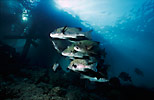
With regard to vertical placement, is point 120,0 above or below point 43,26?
above

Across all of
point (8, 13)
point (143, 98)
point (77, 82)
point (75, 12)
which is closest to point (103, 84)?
point (77, 82)

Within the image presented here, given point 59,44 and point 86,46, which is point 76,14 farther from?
point 86,46

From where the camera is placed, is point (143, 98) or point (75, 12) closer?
point (143, 98)

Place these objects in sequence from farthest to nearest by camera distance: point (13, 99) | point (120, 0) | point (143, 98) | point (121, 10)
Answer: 1. point (121, 10)
2. point (120, 0)
3. point (143, 98)
4. point (13, 99)

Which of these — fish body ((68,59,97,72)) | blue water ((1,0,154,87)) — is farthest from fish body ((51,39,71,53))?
blue water ((1,0,154,87))

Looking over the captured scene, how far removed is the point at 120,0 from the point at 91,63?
15.0 metres

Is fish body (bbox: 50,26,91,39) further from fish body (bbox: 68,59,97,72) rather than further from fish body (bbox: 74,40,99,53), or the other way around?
fish body (bbox: 68,59,97,72)

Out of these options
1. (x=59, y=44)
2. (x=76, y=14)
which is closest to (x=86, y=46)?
(x=59, y=44)

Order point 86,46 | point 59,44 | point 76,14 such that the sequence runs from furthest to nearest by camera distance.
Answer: point 76,14, point 59,44, point 86,46

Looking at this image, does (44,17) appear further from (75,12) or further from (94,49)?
(94,49)

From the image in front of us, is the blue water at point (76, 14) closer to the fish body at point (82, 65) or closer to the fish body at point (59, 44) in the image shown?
the fish body at point (59, 44)

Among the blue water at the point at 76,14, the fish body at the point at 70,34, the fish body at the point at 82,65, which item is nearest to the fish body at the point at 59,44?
the fish body at the point at 70,34

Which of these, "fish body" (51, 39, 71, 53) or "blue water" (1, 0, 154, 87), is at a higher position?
"blue water" (1, 0, 154, 87)

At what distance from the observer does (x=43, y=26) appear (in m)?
17.5
